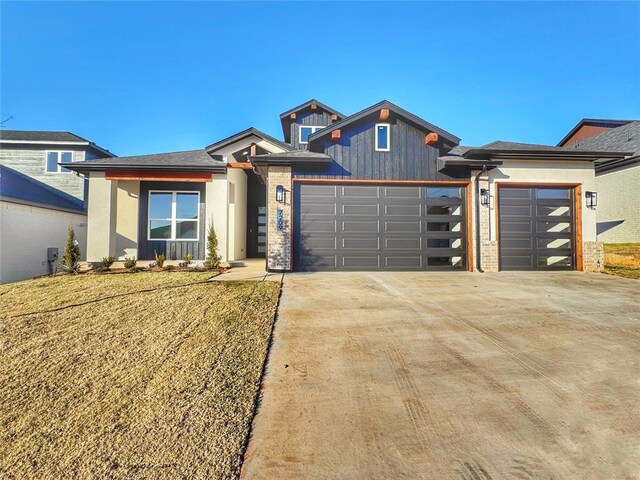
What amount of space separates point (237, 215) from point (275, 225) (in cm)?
391

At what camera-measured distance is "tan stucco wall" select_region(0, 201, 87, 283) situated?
9.10 meters

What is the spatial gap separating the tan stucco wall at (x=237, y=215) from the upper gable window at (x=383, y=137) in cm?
577

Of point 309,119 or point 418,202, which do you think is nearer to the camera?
point 418,202

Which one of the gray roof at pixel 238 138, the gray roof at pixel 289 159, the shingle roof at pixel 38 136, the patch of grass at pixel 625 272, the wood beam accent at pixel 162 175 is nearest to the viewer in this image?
the patch of grass at pixel 625 272

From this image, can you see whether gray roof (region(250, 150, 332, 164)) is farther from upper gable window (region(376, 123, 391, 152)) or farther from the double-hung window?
the double-hung window

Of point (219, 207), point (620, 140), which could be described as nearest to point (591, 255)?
point (620, 140)

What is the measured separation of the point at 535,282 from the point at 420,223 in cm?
335

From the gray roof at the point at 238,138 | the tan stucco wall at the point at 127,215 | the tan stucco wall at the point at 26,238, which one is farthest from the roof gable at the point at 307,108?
the tan stucco wall at the point at 26,238

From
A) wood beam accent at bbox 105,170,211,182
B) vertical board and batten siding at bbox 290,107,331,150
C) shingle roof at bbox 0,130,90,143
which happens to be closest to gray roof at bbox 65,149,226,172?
wood beam accent at bbox 105,170,211,182

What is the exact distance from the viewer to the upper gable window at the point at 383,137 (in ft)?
29.9

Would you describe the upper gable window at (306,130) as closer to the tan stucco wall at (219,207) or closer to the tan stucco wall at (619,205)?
the tan stucco wall at (219,207)

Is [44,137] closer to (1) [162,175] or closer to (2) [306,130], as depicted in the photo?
(1) [162,175]

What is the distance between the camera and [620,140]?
1542 centimetres

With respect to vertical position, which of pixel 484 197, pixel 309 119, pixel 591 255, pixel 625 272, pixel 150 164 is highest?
pixel 309 119
